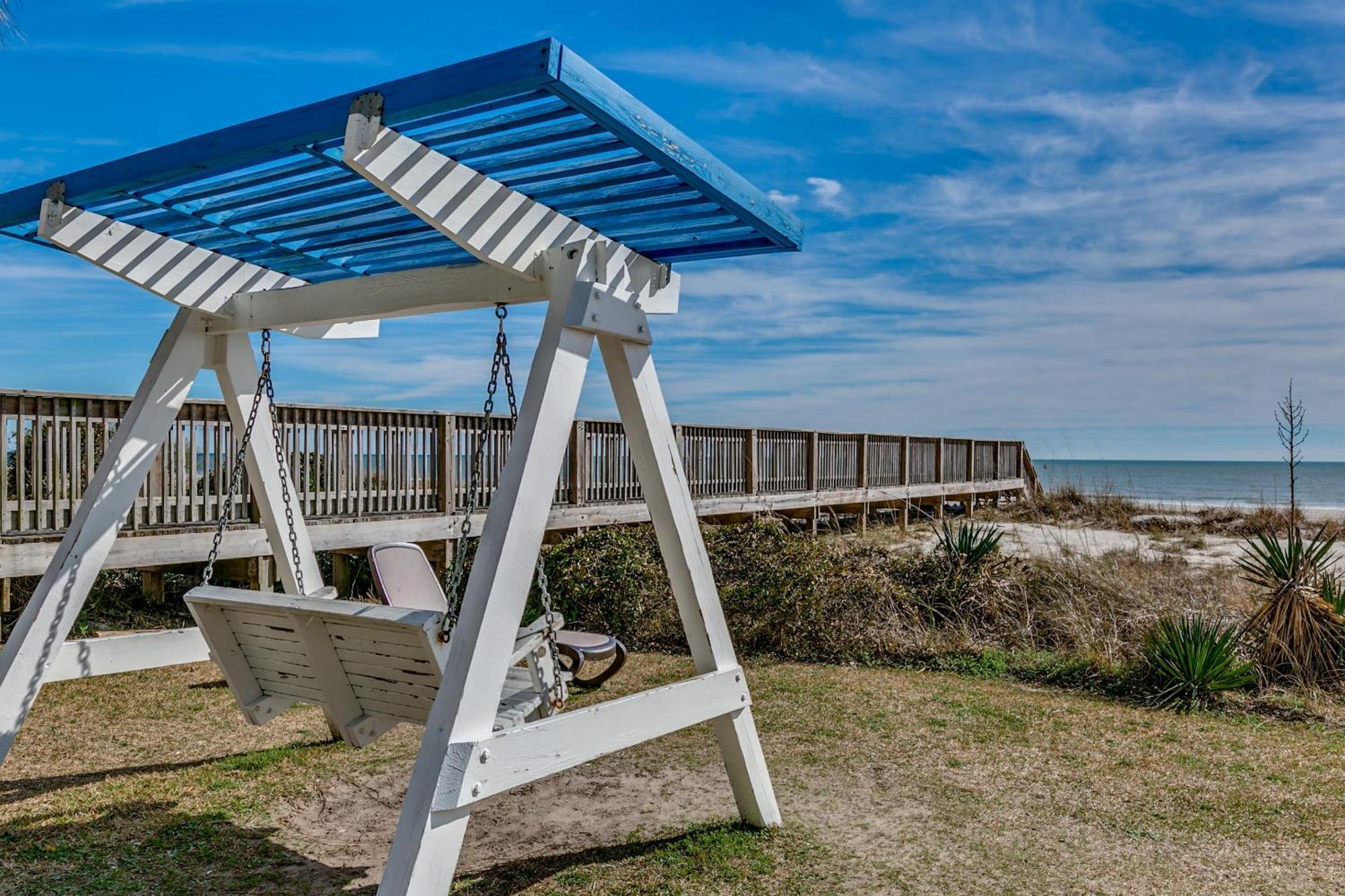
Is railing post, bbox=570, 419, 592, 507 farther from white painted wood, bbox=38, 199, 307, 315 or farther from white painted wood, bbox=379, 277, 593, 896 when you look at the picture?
white painted wood, bbox=379, 277, 593, 896

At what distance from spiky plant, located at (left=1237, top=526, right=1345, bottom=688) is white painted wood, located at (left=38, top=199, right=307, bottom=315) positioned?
665 centimetres

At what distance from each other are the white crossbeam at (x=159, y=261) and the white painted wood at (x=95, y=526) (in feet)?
0.46

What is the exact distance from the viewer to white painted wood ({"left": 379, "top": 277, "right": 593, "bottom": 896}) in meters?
2.74

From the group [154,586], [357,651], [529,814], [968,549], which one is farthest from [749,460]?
[357,651]

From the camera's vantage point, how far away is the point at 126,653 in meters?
4.77

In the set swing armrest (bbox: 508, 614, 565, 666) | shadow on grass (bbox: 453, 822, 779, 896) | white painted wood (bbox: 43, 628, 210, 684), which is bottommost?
shadow on grass (bbox: 453, 822, 779, 896)

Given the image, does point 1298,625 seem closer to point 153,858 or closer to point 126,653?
point 153,858

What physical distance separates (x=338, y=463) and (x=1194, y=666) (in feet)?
26.0

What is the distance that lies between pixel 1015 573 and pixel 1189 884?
5.20 metres

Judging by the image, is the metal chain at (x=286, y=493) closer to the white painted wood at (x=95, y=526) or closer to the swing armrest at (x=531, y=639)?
the white painted wood at (x=95, y=526)

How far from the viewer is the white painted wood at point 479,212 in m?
2.92

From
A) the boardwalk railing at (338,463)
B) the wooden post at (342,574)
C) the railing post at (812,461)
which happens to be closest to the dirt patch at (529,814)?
the boardwalk railing at (338,463)

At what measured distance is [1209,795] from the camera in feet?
15.4

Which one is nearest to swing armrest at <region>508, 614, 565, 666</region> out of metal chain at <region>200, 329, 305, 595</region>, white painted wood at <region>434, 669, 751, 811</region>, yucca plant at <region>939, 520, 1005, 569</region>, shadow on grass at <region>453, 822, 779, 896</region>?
white painted wood at <region>434, 669, 751, 811</region>
